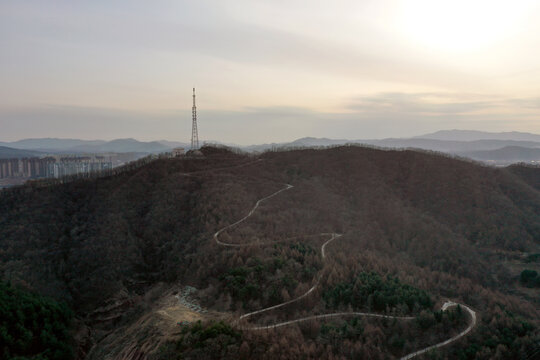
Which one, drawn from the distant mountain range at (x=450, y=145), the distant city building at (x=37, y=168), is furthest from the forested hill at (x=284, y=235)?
the distant mountain range at (x=450, y=145)

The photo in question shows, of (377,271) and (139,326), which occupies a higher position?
(377,271)

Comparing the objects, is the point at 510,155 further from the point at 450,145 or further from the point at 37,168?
the point at 37,168

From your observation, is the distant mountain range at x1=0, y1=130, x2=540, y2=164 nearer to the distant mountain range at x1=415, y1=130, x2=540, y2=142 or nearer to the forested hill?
Answer: the distant mountain range at x1=415, y1=130, x2=540, y2=142

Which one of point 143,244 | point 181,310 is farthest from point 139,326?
point 143,244

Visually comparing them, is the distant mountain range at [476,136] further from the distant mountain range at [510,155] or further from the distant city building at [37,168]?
the distant city building at [37,168]

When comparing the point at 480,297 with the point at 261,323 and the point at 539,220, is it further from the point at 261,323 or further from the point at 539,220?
the point at 539,220

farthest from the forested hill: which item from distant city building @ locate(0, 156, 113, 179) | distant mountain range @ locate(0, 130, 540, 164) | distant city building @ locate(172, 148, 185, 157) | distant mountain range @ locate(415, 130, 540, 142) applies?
distant mountain range @ locate(415, 130, 540, 142)

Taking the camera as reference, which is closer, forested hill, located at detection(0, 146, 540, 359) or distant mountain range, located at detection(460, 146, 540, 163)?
forested hill, located at detection(0, 146, 540, 359)

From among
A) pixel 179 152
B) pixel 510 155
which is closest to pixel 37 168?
pixel 179 152
